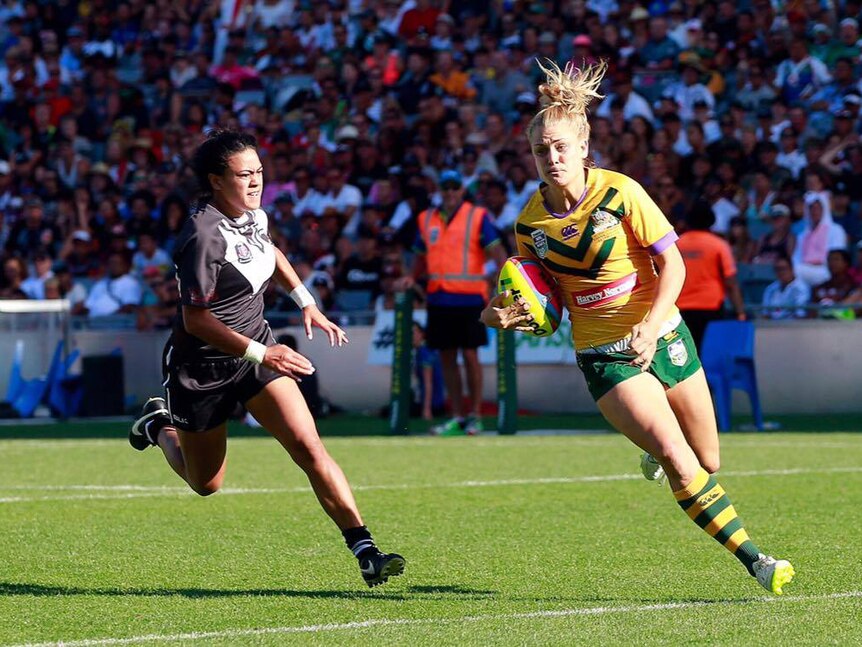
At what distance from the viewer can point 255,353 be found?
6.41 metres

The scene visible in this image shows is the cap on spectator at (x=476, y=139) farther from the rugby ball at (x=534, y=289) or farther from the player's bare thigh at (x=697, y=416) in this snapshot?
the player's bare thigh at (x=697, y=416)

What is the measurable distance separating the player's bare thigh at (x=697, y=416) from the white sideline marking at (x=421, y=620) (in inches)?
30.7

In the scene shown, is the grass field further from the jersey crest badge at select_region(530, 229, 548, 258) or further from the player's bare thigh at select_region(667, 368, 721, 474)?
the jersey crest badge at select_region(530, 229, 548, 258)

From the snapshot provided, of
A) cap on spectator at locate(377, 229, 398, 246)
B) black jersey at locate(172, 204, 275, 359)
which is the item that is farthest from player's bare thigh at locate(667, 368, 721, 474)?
cap on spectator at locate(377, 229, 398, 246)

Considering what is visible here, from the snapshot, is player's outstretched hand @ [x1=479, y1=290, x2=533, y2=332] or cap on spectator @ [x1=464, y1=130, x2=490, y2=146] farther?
cap on spectator @ [x1=464, y1=130, x2=490, y2=146]

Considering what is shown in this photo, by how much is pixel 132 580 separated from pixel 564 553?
2.10m

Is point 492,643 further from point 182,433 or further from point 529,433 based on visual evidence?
point 529,433

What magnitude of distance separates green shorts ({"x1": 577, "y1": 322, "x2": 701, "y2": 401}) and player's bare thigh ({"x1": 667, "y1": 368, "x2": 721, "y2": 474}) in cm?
5

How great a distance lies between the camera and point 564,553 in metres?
7.60

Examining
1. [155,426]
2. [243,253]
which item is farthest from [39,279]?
[243,253]

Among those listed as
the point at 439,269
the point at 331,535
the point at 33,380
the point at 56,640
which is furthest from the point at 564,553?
the point at 33,380

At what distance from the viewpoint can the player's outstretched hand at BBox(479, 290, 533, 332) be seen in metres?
6.48

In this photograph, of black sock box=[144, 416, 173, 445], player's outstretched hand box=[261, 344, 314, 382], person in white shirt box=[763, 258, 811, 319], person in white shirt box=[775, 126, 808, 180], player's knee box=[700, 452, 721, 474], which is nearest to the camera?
player's outstretched hand box=[261, 344, 314, 382]

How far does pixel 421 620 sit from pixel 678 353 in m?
1.65
